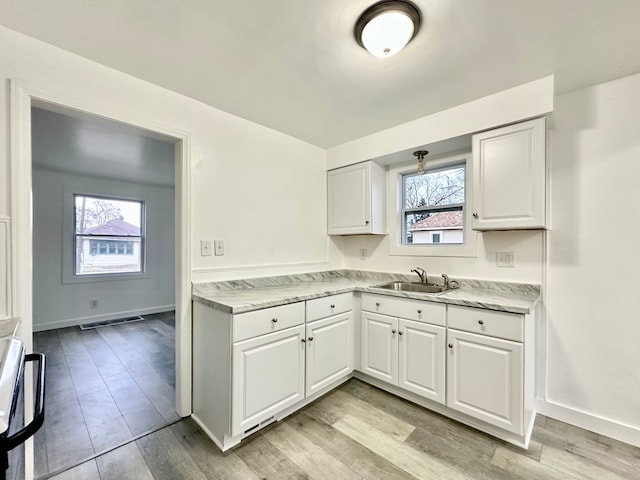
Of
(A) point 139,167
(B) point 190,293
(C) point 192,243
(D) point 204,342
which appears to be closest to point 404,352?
(D) point 204,342

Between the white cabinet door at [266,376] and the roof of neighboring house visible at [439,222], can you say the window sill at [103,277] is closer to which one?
the white cabinet door at [266,376]

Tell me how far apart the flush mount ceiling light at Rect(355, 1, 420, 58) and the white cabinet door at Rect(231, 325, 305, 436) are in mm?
1788

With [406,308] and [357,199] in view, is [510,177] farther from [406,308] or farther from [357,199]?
[357,199]

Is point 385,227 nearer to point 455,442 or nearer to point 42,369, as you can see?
point 455,442

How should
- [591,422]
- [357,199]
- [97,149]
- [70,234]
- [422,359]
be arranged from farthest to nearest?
[70,234], [97,149], [357,199], [422,359], [591,422]

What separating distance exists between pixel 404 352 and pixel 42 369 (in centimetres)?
209

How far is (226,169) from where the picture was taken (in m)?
2.32

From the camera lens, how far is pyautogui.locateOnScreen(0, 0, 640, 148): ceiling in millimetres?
1337

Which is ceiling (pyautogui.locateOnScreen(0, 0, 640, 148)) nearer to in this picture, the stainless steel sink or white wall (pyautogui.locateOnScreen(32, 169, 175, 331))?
the stainless steel sink

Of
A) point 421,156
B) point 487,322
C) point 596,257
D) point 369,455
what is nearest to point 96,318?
point 369,455

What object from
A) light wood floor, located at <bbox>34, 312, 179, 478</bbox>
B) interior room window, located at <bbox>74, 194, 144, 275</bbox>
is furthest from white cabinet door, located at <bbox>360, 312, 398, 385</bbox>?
interior room window, located at <bbox>74, 194, 144, 275</bbox>

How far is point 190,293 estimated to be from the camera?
2.06 meters

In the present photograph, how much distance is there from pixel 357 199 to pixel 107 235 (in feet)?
14.3

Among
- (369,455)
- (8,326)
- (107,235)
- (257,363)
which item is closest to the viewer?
(8,326)
